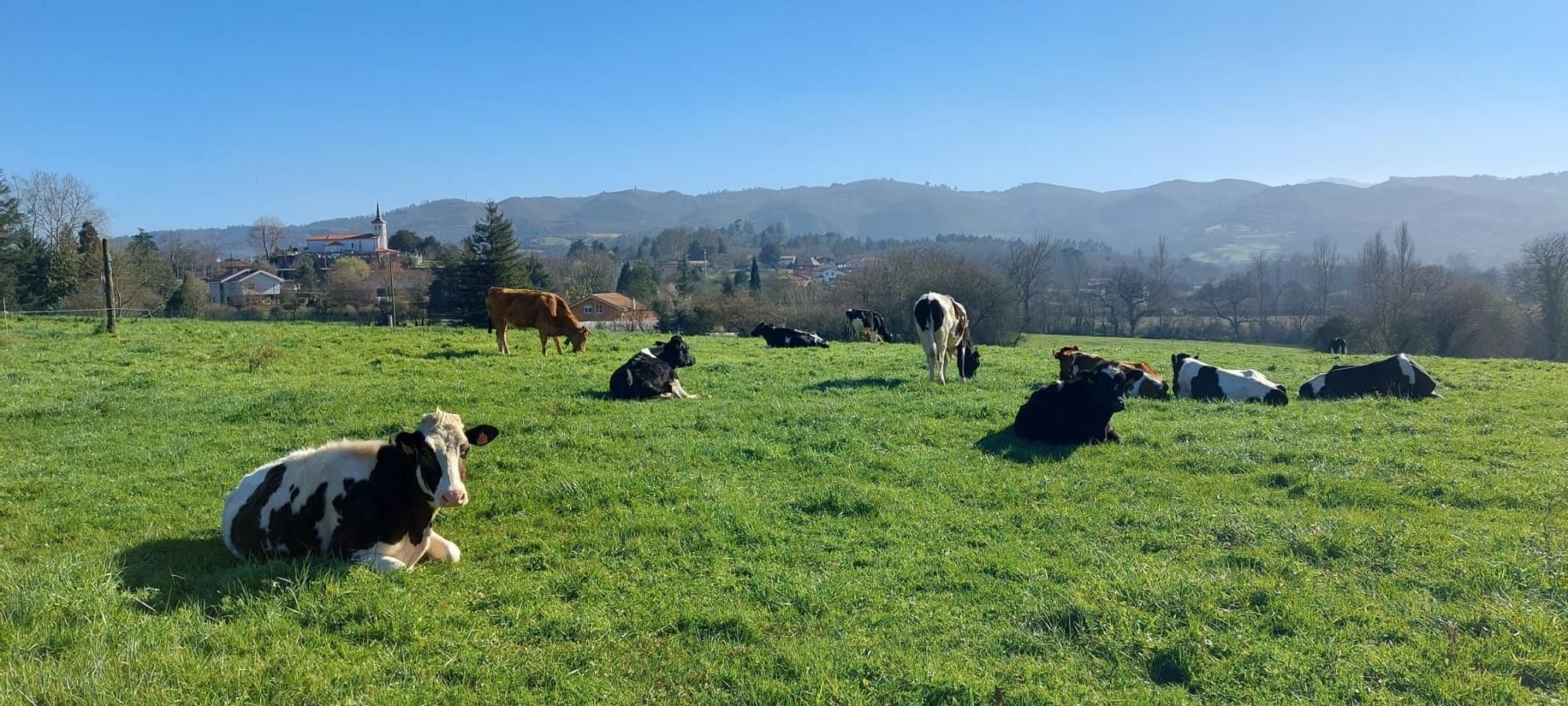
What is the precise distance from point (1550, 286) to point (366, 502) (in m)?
72.0

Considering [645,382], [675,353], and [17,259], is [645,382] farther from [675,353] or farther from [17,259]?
[17,259]

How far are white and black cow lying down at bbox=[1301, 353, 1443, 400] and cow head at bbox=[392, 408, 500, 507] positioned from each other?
14653 millimetres

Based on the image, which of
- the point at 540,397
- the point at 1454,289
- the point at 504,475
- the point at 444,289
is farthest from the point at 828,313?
the point at 504,475

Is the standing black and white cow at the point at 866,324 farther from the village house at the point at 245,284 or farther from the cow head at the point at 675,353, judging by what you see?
the village house at the point at 245,284

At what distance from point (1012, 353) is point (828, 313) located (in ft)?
118

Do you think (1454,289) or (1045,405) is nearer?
(1045,405)

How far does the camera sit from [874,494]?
8.12 metres

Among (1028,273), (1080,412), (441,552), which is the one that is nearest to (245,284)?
(1028,273)

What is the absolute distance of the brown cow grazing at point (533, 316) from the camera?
21828 mm

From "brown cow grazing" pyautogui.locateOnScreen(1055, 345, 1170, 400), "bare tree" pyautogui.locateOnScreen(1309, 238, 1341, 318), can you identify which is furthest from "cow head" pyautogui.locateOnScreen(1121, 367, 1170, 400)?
"bare tree" pyautogui.locateOnScreen(1309, 238, 1341, 318)

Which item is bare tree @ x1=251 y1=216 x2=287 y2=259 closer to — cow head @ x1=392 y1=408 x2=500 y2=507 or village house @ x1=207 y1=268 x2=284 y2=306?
village house @ x1=207 y1=268 x2=284 y2=306

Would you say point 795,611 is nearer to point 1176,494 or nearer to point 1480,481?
point 1176,494

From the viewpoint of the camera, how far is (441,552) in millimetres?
6559

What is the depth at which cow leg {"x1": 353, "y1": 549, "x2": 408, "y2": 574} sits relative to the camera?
6.01 meters
